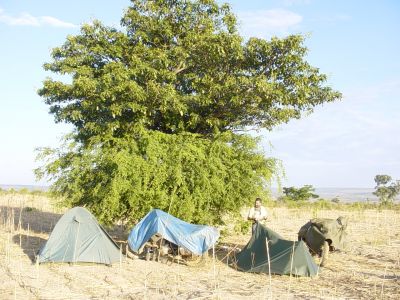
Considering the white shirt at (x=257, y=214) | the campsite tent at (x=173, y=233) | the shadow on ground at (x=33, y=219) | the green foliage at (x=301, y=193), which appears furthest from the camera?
the green foliage at (x=301, y=193)

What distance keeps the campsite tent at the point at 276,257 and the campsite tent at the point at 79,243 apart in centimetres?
356

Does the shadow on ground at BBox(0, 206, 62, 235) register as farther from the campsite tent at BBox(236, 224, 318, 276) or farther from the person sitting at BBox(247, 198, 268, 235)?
the campsite tent at BBox(236, 224, 318, 276)

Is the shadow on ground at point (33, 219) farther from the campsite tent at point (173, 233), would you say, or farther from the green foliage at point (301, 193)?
the green foliage at point (301, 193)

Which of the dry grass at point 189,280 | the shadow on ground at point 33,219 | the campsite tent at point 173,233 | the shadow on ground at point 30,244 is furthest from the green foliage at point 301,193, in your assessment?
the campsite tent at point 173,233

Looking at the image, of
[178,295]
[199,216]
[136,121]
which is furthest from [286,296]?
[136,121]

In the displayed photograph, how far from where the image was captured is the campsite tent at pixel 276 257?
38.9 ft

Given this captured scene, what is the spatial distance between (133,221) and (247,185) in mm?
3897

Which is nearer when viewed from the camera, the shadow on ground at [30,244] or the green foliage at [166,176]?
the shadow on ground at [30,244]

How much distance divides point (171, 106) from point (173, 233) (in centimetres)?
421

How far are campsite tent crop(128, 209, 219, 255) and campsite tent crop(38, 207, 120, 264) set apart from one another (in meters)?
0.73

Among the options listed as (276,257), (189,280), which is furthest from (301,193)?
(189,280)

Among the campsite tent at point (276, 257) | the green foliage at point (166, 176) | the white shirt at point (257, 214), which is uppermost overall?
the green foliage at point (166, 176)

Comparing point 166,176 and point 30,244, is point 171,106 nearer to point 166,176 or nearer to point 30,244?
point 166,176

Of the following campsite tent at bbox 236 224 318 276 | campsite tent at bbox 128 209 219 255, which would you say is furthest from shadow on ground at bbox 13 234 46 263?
campsite tent at bbox 236 224 318 276
